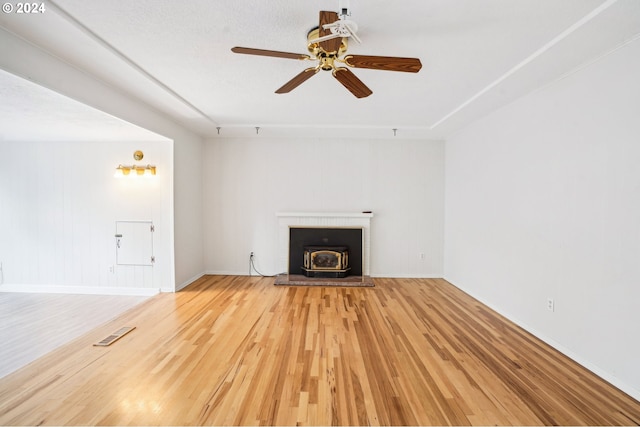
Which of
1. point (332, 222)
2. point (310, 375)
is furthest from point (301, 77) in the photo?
point (332, 222)

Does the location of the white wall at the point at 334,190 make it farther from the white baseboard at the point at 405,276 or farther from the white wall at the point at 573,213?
the white wall at the point at 573,213

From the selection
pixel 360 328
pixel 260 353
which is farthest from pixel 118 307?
pixel 360 328

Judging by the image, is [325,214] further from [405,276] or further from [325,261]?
[405,276]

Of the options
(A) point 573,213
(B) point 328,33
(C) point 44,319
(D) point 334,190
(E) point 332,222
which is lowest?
(C) point 44,319

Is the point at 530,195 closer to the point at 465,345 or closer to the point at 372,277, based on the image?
the point at 465,345

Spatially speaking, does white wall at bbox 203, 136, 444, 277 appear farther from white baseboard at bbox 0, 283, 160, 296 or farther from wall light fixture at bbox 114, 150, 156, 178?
white baseboard at bbox 0, 283, 160, 296

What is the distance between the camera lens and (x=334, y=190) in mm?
5160

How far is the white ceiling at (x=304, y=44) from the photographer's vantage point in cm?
176

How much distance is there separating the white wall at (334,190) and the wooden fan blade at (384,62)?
324 cm

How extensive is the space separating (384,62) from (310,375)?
2.41 meters

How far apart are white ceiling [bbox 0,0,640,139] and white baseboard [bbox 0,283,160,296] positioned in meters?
2.54

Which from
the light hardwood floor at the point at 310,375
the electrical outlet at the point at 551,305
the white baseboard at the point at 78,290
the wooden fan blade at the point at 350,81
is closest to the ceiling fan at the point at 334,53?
the wooden fan blade at the point at 350,81

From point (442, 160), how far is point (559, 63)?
279 cm

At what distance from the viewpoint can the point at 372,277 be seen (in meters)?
5.14
